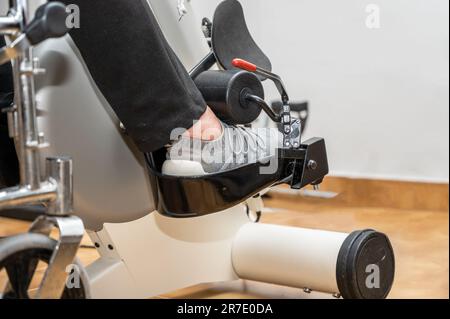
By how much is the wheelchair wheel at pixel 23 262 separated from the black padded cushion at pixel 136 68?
224 mm

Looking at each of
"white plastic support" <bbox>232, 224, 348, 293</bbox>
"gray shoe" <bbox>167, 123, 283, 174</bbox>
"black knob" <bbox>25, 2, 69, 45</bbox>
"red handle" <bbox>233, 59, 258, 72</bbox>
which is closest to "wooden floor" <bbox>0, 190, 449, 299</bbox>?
"white plastic support" <bbox>232, 224, 348, 293</bbox>

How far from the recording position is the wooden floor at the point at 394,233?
147 centimetres

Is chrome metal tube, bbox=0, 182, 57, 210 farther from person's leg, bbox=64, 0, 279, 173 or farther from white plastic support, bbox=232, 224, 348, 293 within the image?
white plastic support, bbox=232, 224, 348, 293

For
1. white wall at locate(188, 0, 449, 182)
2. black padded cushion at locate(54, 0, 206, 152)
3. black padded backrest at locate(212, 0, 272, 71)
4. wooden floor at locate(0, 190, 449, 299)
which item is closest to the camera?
black padded cushion at locate(54, 0, 206, 152)

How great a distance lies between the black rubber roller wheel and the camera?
1234 mm

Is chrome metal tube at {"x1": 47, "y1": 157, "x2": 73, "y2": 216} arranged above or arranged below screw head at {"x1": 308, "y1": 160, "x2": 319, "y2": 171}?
above

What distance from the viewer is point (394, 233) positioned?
191 centimetres

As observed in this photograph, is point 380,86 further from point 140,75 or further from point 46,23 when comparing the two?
point 46,23

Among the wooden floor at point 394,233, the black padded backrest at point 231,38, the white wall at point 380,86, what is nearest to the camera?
the black padded backrest at point 231,38

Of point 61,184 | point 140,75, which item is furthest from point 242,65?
point 61,184

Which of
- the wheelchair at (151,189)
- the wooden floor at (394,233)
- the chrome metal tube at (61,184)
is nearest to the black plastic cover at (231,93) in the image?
the wheelchair at (151,189)

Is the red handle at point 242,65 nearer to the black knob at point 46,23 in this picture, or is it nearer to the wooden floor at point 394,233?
the black knob at point 46,23

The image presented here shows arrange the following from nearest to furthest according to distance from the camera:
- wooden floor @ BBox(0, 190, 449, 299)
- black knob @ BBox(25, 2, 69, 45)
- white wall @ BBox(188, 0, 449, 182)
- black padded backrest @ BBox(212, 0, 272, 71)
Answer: black knob @ BBox(25, 2, 69, 45) → black padded backrest @ BBox(212, 0, 272, 71) → wooden floor @ BBox(0, 190, 449, 299) → white wall @ BBox(188, 0, 449, 182)

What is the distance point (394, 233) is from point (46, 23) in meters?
1.42
